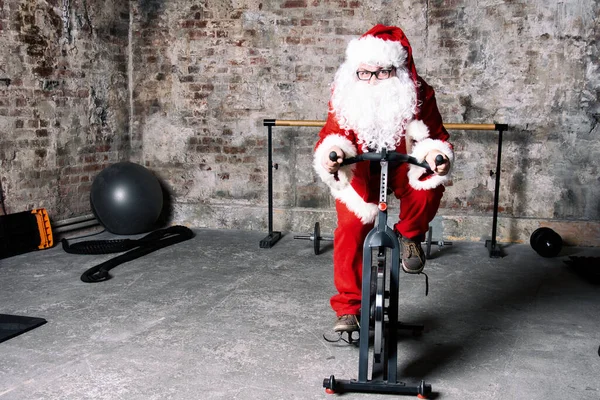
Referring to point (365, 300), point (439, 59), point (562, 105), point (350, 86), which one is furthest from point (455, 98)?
point (365, 300)

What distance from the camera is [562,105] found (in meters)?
4.73

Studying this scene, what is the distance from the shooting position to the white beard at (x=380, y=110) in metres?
2.52

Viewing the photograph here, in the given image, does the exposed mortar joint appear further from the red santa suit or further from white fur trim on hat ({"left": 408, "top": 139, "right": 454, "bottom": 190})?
white fur trim on hat ({"left": 408, "top": 139, "right": 454, "bottom": 190})

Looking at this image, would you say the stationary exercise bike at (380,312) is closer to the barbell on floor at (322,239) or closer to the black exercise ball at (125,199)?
the barbell on floor at (322,239)

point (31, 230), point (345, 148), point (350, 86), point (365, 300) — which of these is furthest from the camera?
point (31, 230)

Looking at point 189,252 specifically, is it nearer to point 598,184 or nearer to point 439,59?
point 439,59

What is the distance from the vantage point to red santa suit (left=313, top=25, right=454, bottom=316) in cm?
253

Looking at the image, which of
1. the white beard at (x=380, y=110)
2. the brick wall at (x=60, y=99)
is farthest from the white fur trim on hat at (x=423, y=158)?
the brick wall at (x=60, y=99)

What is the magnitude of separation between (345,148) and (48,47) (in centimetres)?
333

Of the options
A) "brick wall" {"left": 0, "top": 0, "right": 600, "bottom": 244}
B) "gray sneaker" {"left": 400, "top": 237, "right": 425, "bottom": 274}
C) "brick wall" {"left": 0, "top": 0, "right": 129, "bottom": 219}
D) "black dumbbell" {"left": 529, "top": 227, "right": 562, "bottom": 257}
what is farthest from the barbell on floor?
"brick wall" {"left": 0, "top": 0, "right": 129, "bottom": 219}

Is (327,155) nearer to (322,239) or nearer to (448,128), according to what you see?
(322,239)

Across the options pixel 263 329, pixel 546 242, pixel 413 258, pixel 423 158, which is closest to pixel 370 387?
pixel 413 258

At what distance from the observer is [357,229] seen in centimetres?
258

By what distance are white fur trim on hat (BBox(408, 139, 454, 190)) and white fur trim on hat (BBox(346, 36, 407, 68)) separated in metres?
0.39
